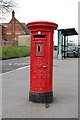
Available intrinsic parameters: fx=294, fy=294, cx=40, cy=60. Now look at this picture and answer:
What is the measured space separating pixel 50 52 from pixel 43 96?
1166 mm

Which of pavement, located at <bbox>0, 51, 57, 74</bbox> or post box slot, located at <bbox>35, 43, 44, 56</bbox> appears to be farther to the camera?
pavement, located at <bbox>0, 51, 57, 74</bbox>

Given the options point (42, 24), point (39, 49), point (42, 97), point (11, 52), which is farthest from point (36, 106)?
point (11, 52)

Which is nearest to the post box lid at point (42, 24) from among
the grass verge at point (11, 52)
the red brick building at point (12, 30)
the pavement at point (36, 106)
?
the pavement at point (36, 106)

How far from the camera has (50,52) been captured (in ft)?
25.5

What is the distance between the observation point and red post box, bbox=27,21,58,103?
300 inches

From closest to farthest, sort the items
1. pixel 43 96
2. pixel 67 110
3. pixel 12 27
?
pixel 67 110, pixel 43 96, pixel 12 27

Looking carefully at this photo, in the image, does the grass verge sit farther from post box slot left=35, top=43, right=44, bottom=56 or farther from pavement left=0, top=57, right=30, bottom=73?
post box slot left=35, top=43, right=44, bottom=56

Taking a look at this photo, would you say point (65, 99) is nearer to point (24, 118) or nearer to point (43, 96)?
point (43, 96)

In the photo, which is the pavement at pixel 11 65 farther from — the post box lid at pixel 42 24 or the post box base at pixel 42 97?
the post box lid at pixel 42 24

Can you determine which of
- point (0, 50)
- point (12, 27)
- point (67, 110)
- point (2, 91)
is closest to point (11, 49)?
point (0, 50)

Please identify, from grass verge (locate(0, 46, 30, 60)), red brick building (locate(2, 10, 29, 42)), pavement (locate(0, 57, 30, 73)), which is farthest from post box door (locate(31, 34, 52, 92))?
red brick building (locate(2, 10, 29, 42))

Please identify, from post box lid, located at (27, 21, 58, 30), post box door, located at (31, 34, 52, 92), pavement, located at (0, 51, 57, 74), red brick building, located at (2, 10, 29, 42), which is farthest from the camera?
red brick building, located at (2, 10, 29, 42)

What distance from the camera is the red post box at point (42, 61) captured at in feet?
25.0

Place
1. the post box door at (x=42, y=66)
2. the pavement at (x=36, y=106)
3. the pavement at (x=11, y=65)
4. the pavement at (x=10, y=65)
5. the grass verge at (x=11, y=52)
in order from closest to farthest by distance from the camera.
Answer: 1. the pavement at (x=36, y=106)
2. the post box door at (x=42, y=66)
3. the pavement at (x=10, y=65)
4. the pavement at (x=11, y=65)
5. the grass verge at (x=11, y=52)
